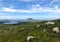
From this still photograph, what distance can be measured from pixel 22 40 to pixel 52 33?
817 cm

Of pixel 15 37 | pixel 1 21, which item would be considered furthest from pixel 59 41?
pixel 1 21

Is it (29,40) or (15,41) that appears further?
(15,41)

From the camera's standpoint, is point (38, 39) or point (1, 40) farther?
point (1, 40)

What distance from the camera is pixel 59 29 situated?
115ft

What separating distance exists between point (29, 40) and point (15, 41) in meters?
3.28

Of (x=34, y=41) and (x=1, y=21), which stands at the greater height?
(x=34, y=41)

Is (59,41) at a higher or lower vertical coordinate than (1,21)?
higher

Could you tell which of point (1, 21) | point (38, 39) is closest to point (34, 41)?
point (38, 39)

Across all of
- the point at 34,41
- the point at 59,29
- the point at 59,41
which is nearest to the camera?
the point at 34,41

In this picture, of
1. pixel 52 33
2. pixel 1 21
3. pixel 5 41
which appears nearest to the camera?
pixel 5 41

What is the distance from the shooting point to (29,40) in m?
25.3

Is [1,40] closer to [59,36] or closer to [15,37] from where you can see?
[15,37]

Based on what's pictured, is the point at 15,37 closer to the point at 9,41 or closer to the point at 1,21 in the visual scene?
the point at 9,41

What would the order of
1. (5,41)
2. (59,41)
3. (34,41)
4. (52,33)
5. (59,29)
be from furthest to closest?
(59,29) → (52,33) → (5,41) → (59,41) → (34,41)
